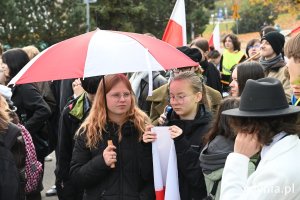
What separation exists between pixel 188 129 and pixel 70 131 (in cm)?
128

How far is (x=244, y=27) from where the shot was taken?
1897 inches

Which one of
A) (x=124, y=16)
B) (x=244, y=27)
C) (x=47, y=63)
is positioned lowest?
(x=244, y=27)

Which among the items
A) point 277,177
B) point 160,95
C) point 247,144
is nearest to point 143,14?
point 160,95

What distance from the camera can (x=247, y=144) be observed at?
2650 mm

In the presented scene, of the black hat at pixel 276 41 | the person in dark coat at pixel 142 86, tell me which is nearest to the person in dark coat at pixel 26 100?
the person in dark coat at pixel 142 86

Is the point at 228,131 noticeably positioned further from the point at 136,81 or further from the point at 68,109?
the point at 136,81

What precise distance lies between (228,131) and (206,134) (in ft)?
0.76

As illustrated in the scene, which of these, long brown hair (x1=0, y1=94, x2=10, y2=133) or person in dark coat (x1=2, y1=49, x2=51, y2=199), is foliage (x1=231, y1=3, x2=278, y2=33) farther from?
long brown hair (x1=0, y1=94, x2=10, y2=133)

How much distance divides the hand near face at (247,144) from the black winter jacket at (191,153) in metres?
1.02

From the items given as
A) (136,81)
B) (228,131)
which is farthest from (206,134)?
(136,81)

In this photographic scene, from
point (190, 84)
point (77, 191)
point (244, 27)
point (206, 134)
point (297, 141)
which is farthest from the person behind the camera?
point (244, 27)

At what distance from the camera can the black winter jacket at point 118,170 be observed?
12.3 feet

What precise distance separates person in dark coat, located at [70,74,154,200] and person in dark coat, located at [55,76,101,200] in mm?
637

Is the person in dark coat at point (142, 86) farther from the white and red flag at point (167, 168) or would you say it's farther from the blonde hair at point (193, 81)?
the white and red flag at point (167, 168)
